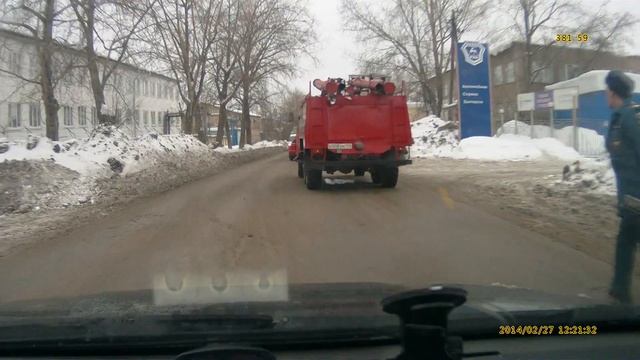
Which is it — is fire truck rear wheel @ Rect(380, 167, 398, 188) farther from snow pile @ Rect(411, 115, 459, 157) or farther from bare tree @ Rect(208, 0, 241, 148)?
bare tree @ Rect(208, 0, 241, 148)

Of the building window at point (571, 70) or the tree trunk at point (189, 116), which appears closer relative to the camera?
the tree trunk at point (189, 116)

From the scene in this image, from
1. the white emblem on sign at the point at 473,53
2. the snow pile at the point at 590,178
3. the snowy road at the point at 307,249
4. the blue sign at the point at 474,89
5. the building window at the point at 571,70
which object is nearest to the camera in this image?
the snowy road at the point at 307,249

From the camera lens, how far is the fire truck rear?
14625 millimetres

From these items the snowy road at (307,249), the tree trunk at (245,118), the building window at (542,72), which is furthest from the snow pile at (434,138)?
the snowy road at (307,249)

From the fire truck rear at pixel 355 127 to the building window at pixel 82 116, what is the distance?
35.3 metres

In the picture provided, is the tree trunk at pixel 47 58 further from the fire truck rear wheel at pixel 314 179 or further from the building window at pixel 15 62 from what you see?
the fire truck rear wheel at pixel 314 179

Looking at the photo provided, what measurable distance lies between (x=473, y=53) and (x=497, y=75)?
21734 mm

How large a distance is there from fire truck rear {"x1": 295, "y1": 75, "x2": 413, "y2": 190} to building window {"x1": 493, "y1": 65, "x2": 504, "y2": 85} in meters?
39.6

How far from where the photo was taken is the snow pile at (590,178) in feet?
38.3

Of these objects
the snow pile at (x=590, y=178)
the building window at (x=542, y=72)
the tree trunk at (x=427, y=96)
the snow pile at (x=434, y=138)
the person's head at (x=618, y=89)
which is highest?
the building window at (x=542, y=72)

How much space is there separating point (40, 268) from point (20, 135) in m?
38.3

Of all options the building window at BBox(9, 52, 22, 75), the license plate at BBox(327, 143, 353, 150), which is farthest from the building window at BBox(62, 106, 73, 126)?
the license plate at BBox(327, 143, 353, 150)

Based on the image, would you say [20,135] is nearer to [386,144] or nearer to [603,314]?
[386,144]

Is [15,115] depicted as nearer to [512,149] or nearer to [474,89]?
[474,89]
